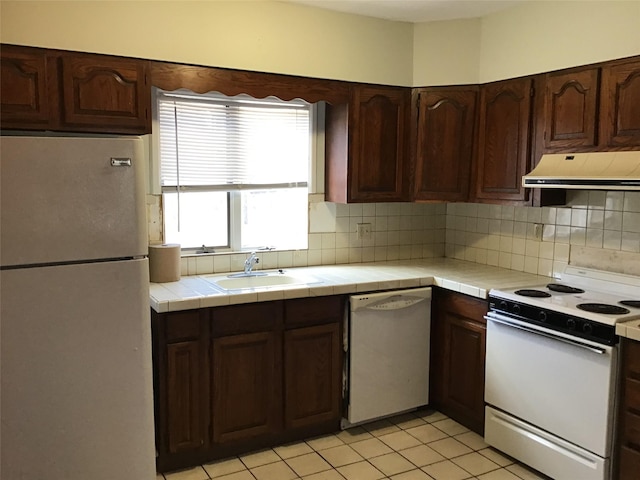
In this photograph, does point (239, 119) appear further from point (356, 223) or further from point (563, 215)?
point (563, 215)

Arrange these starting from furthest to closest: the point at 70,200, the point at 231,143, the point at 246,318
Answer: the point at 231,143 → the point at 246,318 → the point at 70,200

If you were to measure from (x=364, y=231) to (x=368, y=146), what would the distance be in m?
0.66

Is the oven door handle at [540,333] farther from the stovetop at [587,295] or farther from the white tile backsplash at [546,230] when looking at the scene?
the white tile backsplash at [546,230]

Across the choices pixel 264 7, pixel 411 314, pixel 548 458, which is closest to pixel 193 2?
pixel 264 7

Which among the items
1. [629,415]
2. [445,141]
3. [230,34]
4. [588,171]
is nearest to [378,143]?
[445,141]

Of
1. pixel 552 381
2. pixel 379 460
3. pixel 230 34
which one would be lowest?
pixel 379 460

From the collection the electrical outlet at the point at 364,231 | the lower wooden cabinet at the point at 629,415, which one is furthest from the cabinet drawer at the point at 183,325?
the lower wooden cabinet at the point at 629,415

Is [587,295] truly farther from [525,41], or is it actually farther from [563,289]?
[525,41]

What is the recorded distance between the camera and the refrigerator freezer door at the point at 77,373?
2078mm

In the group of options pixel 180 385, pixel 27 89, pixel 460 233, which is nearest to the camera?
pixel 27 89

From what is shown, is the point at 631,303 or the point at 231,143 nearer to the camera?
the point at 631,303

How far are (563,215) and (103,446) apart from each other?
9.07ft

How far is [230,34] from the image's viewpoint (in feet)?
10.1

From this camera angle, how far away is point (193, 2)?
2.95m
